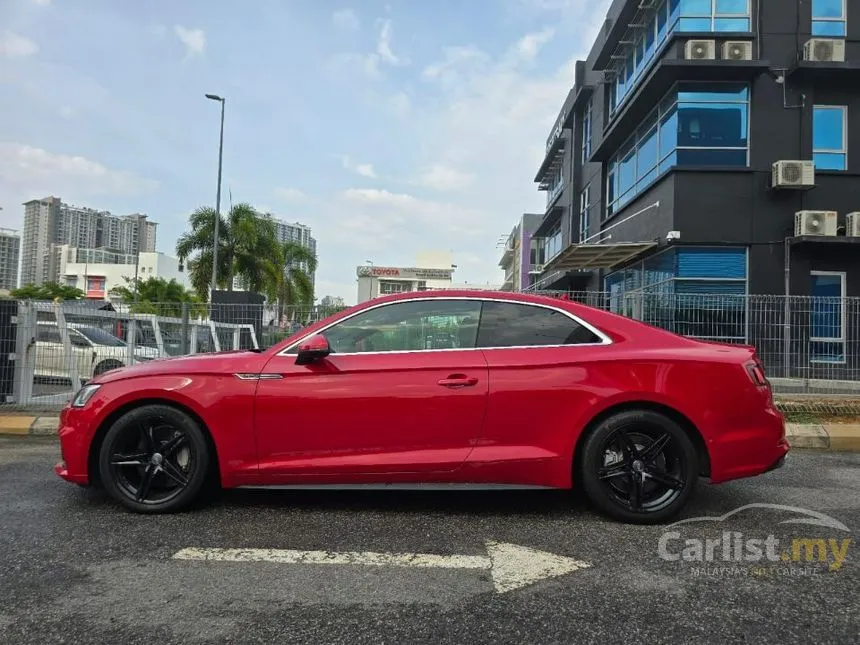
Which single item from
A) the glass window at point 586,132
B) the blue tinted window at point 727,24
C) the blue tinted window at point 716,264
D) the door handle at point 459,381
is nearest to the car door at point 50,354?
the door handle at point 459,381

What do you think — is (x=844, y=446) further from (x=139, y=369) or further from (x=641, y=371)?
(x=139, y=369)

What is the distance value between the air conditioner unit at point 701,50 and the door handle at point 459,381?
12.5 m

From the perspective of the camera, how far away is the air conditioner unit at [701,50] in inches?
514

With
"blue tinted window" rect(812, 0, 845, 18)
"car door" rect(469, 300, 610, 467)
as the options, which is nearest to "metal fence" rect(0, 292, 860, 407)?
"car door" rect(469, 300, 610, 467)

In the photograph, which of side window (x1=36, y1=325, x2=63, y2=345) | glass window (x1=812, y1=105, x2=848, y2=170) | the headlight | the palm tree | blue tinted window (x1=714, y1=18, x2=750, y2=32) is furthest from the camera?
the palm tree

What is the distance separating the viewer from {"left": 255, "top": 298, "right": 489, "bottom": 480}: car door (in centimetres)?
355

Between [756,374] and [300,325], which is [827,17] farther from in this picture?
[756,374]

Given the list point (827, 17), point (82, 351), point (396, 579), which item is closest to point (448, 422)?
point (396, 579)

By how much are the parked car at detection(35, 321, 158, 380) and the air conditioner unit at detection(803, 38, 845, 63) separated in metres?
14.5

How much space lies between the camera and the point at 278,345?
378 cm

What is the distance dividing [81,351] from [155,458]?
19.9ft

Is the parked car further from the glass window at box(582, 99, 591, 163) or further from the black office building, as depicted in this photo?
the glass window at box(582, 99, 591, 163)

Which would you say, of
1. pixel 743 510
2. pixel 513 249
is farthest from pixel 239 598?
pixel 513 249
